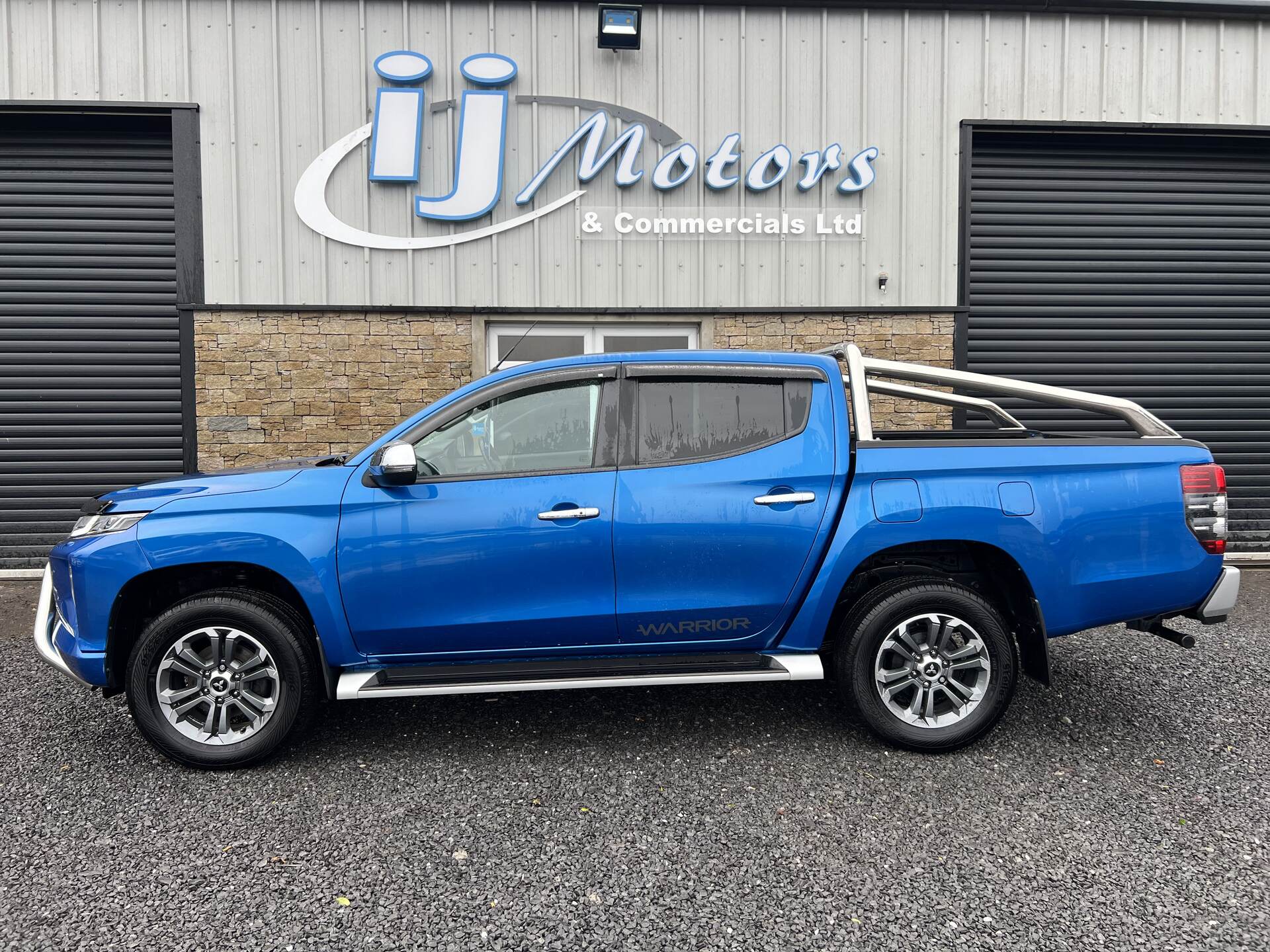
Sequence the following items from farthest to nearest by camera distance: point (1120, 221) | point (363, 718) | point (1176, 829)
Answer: point (1120, 221), point (363, 718), point (1176, 829)

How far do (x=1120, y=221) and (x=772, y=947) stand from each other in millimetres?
8379

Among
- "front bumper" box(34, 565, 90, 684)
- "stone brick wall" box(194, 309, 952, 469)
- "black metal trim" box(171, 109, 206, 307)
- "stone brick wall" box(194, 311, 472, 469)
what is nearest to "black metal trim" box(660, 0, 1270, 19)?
"stone brick wall" box(194, 309, 952, 469)

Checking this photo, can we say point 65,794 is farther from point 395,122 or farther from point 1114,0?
point 1114,0

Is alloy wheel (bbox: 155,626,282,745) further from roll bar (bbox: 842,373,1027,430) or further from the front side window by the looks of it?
roll bar (bbox: 842,373,1027,430)

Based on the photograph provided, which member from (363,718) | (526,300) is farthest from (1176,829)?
(526,300)

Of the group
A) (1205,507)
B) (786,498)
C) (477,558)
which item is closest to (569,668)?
(477,558)

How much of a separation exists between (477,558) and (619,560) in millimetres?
596

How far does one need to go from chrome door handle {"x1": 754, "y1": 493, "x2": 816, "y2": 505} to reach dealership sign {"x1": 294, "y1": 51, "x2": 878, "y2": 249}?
15.3 ft

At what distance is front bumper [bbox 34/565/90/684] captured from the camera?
3227 millimetres

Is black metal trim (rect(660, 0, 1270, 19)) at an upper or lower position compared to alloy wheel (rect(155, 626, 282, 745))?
upper

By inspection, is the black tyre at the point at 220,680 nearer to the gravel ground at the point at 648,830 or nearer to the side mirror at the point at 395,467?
the gravel ground at the point at 648,830

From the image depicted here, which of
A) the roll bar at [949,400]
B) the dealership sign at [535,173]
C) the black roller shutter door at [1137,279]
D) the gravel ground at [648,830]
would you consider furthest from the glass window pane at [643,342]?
the gravel ground at [648,830]

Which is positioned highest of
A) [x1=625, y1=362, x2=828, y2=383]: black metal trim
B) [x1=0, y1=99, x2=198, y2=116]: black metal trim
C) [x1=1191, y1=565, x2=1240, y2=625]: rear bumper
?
[x1=0, y1=99, x2=198, y2=116]: black metal trim

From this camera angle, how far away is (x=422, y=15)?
23.1ft
